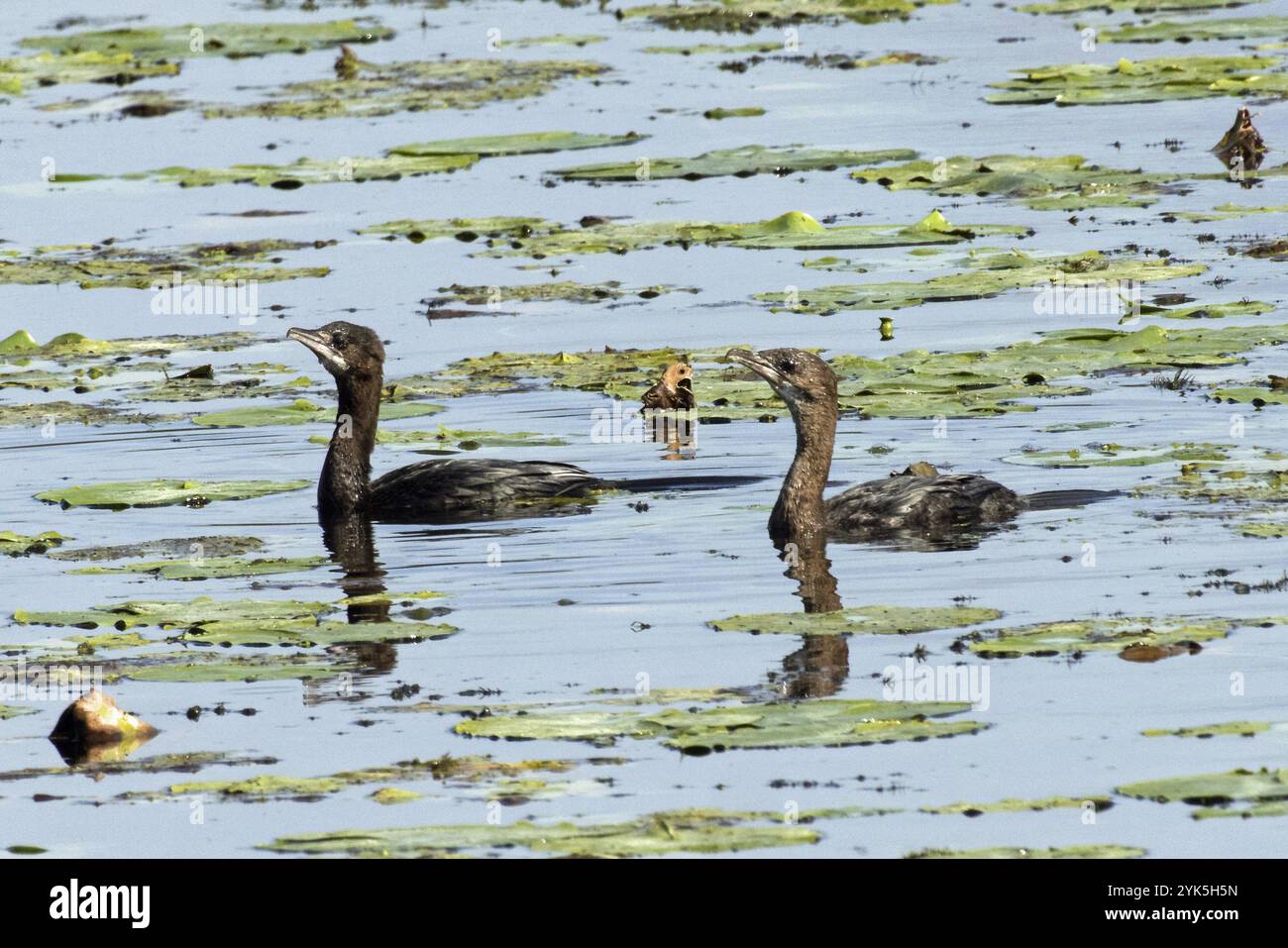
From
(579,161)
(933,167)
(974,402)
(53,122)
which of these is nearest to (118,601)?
(974,402)

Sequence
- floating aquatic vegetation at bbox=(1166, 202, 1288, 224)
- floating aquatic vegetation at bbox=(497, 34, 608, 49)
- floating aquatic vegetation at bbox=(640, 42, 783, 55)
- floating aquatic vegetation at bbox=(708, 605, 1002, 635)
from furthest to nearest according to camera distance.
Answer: floating aquatic vegetation at bbox=(497, 34, 608, 49) < floating aquatic vegetation at bbox=(640, 42, 783, 55) < floating aquatic vegetation at bbox=(1166, 202, 1288, 224) < floating aquatic vegetation at bbox=(708, 605, 1002, 635)

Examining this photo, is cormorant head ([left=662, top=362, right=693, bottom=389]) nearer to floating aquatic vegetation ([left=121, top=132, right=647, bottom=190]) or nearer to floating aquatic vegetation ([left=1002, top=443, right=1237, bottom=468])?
floating aquatic vegetation ([left=1002, top=443, right=1237, bottom=468])

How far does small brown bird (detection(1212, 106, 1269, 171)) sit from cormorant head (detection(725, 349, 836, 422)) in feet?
39.9

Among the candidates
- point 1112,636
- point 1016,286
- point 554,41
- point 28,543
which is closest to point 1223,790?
point 1112,636

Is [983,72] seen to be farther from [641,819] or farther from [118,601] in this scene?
[641,819]

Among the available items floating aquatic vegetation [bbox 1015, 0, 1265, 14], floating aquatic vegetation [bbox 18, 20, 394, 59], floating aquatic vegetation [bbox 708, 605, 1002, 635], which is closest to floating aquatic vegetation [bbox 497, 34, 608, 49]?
floating aquatic vegetation [bbox 18, 20, 394, 59]

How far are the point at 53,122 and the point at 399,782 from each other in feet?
88.5

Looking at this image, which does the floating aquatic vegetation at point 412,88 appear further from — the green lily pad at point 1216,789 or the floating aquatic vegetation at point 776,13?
the green lily pad at point 1216,789

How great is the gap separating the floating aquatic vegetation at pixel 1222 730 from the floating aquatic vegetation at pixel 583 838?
1.89 metres

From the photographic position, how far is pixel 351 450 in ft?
56.6

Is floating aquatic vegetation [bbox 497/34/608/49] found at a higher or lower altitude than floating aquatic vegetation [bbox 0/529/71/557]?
higher

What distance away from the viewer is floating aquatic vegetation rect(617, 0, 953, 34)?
4134 centimetres

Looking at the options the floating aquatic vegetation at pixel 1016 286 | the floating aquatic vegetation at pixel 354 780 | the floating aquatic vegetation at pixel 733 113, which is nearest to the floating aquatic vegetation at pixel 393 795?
the floating aquatic vegetation at pixel 354 780

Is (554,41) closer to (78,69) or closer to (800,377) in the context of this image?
(78,69)
